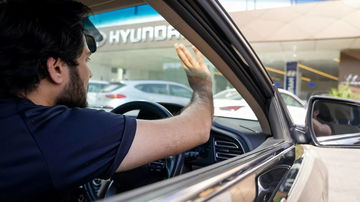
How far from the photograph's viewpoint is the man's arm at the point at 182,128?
1123mm

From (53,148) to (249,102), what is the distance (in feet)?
3.49

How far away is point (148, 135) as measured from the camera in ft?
3.75

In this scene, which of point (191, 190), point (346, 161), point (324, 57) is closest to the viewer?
point (191, 190)

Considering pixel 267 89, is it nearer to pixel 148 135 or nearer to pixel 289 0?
pixel 148 135

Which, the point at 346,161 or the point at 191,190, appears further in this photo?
the point at 346,161

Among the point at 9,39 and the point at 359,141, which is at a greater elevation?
the point at 9,39

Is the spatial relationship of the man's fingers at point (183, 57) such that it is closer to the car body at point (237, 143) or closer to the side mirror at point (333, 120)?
the car body at point (237, 143)

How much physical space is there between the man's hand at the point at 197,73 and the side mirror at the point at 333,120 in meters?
0.87

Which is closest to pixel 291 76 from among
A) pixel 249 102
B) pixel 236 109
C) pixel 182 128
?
pixel 236 109

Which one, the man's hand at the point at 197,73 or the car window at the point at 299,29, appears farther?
the car window at the point at 299,29

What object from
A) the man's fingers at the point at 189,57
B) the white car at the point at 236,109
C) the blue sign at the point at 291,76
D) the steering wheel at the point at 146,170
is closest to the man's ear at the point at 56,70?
the man's fingers at the point at 189,57

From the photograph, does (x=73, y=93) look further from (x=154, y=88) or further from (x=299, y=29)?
(x=299, y=29)

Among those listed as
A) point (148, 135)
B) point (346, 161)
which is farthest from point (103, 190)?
point (346, 161)

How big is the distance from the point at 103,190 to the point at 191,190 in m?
1.18
